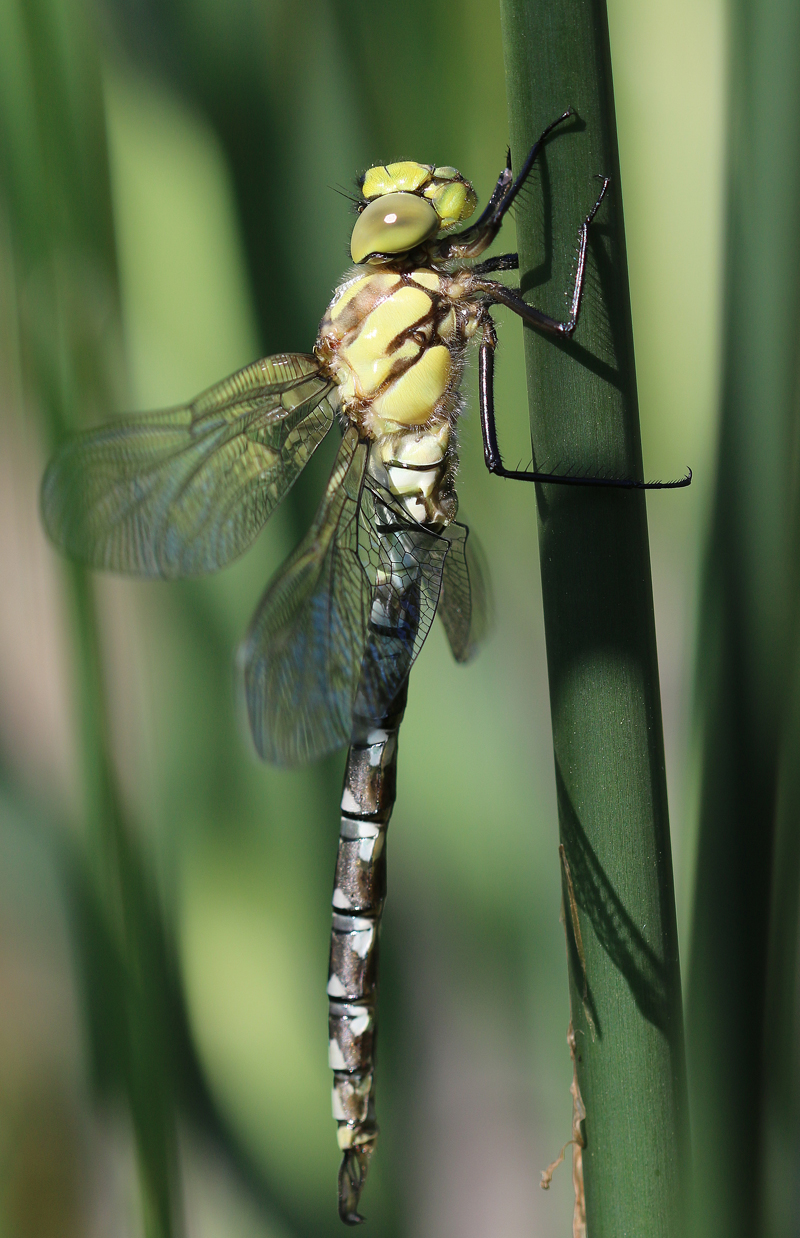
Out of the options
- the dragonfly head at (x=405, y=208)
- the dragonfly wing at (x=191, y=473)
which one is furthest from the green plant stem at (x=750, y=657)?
the dragonfly wing at (x=191, y=473)

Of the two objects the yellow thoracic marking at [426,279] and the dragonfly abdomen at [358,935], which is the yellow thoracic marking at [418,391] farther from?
the dragonfly abdomen at [358,935]

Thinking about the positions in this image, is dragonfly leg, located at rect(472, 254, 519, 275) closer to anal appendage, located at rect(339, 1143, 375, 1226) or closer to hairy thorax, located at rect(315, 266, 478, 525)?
hairy thorax, located at rect(315, 266, 478, 525)

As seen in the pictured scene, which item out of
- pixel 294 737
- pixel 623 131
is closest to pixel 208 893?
pixel 294 737

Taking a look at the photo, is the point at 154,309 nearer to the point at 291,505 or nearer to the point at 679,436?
the point at 291,505

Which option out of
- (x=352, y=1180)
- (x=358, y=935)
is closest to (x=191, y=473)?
(x=358, y=935)

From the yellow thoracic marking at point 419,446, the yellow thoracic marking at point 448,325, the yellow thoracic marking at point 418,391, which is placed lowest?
the yellow thoracic marking at point 419,446

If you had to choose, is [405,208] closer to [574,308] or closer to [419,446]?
[419,446]

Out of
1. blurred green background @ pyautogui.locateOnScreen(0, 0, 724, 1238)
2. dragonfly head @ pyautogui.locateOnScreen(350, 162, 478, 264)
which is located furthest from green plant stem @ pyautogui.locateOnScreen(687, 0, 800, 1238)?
dragonfly head @ pyautogui.locateOnScreen(350, 162, 478, 264)
